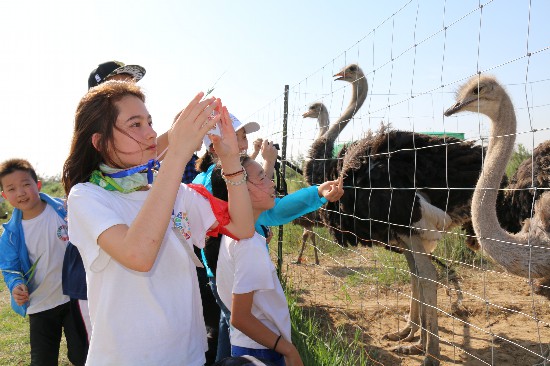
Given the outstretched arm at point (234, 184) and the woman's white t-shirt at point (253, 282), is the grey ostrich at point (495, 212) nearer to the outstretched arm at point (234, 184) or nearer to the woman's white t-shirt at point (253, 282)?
the woman's white t-shirt at point (253, 282)

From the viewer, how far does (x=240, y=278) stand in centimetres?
190

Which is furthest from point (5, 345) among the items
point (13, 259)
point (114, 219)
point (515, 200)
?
point (515, 200)

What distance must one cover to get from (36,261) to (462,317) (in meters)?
3.29

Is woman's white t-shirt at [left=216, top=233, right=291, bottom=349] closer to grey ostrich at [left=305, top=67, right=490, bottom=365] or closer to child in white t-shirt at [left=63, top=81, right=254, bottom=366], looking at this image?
child in white t-shirt at [left=63, top=81, right=254, bottom=366]

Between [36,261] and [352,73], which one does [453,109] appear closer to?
[36,261]

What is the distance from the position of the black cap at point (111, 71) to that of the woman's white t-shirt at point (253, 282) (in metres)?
1.11

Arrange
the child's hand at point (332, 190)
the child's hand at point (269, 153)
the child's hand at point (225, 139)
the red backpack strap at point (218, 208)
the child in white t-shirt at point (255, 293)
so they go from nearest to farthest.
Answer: the child's hand at point (225, 139) < the red backpack strap at point (218, 208) < the child in white t-shirt at point (255, 293) < the child's hand at point (332, 190) < the child's hand at point (269, 153)

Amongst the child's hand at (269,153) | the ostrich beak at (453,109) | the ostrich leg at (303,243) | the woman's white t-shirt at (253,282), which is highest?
the ostrich beak at (453,109)

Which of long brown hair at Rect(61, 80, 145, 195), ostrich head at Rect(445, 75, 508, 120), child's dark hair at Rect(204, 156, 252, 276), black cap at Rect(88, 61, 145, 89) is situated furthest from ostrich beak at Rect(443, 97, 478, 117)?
long brown hair at Rect(61, 80, 145, 195)

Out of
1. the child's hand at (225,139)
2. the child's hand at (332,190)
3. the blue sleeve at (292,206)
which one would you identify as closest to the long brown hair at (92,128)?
the child's hand at (225,139)

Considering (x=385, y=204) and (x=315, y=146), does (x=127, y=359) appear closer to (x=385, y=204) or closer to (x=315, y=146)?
(x=385, y=204)

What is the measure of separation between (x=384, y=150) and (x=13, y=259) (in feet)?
8.12

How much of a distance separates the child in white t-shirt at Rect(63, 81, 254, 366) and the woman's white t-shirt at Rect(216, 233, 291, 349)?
1.17 feet

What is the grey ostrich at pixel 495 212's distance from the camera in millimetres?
2680
